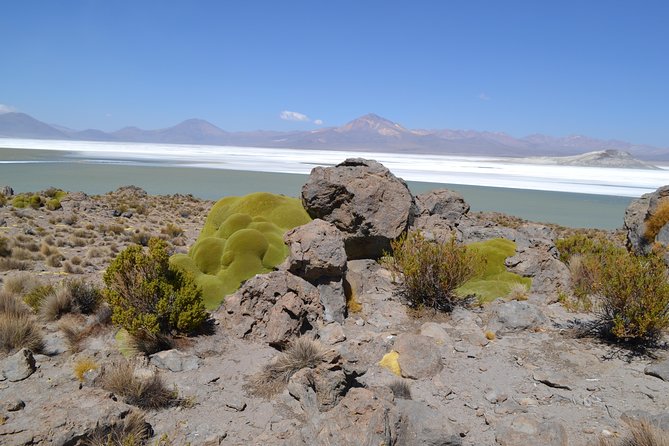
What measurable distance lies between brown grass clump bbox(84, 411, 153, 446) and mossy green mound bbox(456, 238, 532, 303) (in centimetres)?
615

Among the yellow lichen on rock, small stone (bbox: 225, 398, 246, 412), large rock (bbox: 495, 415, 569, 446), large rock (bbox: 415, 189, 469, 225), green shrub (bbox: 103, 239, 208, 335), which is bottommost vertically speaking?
small stone (bbox: 225, 398, 246, 412)

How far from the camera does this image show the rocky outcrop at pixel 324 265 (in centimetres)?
789

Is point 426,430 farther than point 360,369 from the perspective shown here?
No

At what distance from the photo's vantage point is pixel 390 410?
439 centimetres

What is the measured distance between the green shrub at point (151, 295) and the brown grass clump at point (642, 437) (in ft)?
17.3

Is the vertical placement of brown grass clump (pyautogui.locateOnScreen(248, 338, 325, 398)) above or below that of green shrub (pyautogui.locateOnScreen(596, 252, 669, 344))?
below

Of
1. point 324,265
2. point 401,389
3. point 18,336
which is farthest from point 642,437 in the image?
point 18,336

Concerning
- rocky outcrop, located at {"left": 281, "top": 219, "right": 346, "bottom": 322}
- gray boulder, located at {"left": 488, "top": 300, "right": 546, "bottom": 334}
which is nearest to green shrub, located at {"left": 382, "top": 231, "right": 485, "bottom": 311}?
gray boulder, located at {"left": 488, "top": 300, "right": 546, "bottom": 334}

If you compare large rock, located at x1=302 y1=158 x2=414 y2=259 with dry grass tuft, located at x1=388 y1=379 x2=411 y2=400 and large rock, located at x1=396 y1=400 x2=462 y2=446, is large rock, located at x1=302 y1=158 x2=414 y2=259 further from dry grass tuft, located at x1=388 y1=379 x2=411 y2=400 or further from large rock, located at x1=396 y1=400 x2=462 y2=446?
large rock, located at x1=396 y1=400 x2=462 y2=446

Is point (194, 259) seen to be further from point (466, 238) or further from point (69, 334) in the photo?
point (466, 238)

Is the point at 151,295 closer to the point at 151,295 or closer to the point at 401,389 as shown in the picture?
the point at 151,295

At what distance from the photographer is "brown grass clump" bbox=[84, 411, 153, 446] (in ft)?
13.6

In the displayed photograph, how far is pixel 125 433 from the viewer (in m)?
4.36

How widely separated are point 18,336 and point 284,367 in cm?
370
